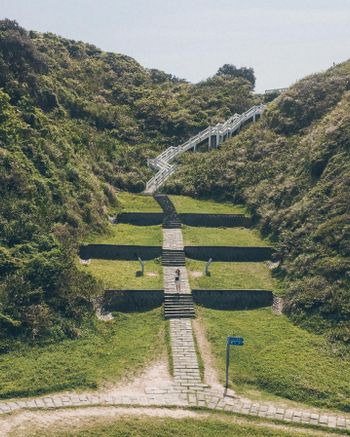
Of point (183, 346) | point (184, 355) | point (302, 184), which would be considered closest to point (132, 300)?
point (183, 346)

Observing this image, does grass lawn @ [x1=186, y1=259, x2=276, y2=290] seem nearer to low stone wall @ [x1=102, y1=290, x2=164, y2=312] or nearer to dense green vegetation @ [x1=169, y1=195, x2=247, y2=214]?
low stone wall @ [x1=102, y1=290, x2=164, y2=312]

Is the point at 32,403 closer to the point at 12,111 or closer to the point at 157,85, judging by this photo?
the point at 12,111

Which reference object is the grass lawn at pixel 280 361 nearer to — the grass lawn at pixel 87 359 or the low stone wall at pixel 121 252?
the grass lawn at pixel 87 359

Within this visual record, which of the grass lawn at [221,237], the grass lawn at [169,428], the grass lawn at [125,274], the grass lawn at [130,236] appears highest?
the grass lawn at [130,236]

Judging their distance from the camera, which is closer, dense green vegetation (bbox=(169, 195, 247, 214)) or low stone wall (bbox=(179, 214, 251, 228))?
low stone wall (bbox=(179, 214, 251, 228))

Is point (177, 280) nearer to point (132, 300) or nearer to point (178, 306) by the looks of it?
point (178, 306)

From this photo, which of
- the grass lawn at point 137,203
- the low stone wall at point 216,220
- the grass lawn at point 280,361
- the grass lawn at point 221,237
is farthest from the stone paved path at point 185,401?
the grass lawn at point 137,203

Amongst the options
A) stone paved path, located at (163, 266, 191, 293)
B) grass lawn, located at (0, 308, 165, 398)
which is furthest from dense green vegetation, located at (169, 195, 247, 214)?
grass lawn, located at (0, 308, 165, 398)
